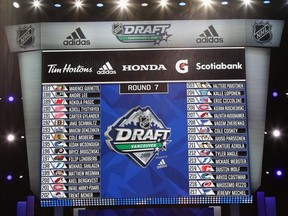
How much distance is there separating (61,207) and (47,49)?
7.30ft

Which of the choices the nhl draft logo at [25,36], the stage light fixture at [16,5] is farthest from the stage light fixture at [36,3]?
the nhl draft logo at [25,36]

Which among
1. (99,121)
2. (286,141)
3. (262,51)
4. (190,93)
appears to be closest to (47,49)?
(99,121)

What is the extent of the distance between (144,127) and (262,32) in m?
2.16

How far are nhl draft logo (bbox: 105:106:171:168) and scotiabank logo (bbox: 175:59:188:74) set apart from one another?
0.70 metres

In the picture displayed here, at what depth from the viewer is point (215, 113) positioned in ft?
19.5

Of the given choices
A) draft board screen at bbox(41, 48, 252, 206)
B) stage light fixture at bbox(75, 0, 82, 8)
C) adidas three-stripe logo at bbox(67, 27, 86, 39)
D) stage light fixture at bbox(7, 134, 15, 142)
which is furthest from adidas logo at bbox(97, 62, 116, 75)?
stage light fixture at bbox(7, 134, 15, 142)

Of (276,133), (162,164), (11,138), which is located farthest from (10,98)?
(276,133)

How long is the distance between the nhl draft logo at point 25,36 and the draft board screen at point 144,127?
12.0 inches

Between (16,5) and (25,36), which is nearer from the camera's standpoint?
(25,36)

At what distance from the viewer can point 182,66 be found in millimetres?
6027

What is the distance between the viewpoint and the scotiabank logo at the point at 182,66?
19.7ft

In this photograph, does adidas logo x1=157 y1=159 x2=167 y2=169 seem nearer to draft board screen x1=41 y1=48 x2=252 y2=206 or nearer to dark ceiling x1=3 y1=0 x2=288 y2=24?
draft board screen x1=41 y1=48 x2=252 y2=206

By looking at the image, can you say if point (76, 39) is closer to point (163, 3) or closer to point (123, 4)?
point (123, 4)

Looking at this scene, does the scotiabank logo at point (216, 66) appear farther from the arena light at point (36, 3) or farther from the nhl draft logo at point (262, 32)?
A: the arena light at point (36, 3)
